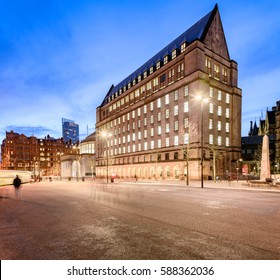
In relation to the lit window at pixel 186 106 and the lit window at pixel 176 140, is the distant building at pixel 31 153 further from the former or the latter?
the lit window at pixel 186 106

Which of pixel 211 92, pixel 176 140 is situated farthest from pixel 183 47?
pixel 176 140

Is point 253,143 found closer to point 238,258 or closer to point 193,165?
point 193,165

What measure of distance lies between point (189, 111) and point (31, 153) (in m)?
130

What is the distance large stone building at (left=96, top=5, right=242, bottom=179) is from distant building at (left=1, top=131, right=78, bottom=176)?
315 ft

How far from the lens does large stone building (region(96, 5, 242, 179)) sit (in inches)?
1542

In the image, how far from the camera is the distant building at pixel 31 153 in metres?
134

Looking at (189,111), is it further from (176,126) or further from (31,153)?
(31,153)

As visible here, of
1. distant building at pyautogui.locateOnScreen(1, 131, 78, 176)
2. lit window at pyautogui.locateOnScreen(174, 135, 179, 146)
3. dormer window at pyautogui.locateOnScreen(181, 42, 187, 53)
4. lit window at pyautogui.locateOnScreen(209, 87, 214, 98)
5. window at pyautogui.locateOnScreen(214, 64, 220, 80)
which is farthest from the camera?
distant building at pyautogui.locateOnScreen(1, 131, 78, 176)

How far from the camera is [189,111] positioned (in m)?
39.8

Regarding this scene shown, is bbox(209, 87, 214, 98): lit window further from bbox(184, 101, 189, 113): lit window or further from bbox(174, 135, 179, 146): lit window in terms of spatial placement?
bbox(174, 135, 179, 146): lit window

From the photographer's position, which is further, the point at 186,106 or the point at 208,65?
the point at 208,65

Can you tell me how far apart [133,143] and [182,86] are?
70.7 ft

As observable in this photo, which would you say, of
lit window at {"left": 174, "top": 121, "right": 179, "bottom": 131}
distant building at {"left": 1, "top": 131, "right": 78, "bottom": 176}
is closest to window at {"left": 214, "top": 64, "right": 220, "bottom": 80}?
lit window at {"left": 174, "top": 121, "right": 179, "bottom": 131}

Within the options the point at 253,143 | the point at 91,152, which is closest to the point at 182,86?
the point at 253,143
